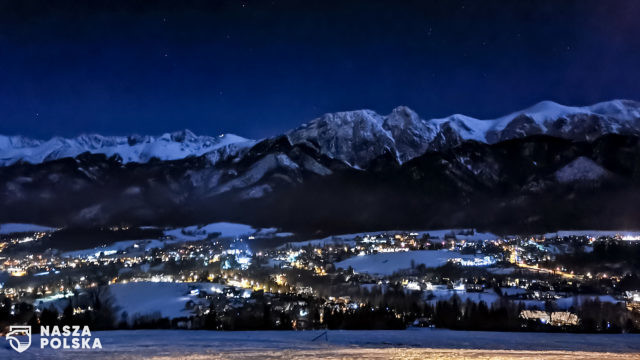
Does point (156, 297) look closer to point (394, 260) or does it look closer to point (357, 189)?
point (394, 260)

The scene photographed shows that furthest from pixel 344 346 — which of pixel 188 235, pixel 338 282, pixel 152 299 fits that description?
pixel 188 235

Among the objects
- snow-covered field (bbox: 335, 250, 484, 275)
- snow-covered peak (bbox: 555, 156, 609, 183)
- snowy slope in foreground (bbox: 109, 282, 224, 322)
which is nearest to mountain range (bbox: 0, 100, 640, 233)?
snow-covered peak (bbox: 555, 156, 609, 183)

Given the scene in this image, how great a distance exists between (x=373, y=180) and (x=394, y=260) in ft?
262

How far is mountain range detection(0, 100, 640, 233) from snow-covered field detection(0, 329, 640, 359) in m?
75.0

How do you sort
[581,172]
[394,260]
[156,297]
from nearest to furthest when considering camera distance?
[156,297]
[394,260]
[581,172]

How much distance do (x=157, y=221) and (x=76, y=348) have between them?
120198 millimetres

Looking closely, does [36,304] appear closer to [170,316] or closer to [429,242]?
[170,316]

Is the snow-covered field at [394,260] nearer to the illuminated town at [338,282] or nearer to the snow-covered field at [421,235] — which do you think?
the illuminated town at [338,282]

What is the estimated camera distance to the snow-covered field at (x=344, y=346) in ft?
33.1

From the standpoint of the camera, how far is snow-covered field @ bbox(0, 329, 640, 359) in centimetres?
1010

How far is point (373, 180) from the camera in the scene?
140250 mm
